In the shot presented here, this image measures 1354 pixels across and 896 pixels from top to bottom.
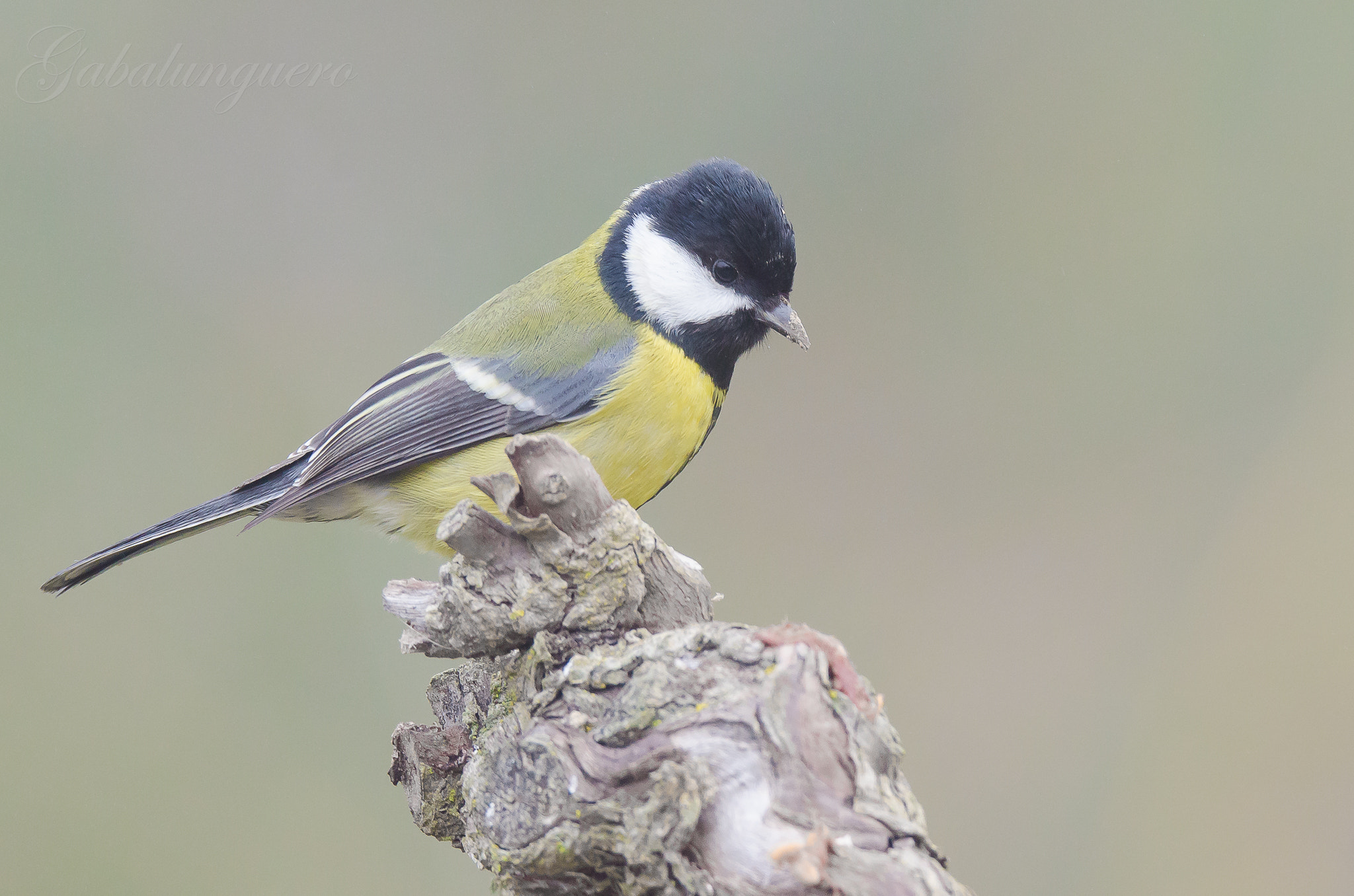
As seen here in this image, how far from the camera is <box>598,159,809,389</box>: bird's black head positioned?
2.32 metres

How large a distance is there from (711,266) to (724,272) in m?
0.03

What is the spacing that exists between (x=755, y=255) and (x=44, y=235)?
240 cm

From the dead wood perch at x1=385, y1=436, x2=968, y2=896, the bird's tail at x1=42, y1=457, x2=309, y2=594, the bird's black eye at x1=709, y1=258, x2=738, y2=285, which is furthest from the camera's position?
the bird's black eye at x1=709, y1=258, x2=738, y2=285

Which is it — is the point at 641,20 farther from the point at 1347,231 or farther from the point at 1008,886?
the point at 1008,886

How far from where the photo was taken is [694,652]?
4.46 ft

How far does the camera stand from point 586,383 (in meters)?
2.34

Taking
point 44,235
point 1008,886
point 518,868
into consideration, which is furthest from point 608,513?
point 44,235

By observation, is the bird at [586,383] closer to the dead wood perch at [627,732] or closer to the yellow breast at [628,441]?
the yellow breast at [628,441]

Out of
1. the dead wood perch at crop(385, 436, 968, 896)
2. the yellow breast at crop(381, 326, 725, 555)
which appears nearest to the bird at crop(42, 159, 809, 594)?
the yellow breast at crop(381, 326, 725, 555)

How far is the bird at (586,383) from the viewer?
7.61ft

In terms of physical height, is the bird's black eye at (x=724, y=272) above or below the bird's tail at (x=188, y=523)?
above

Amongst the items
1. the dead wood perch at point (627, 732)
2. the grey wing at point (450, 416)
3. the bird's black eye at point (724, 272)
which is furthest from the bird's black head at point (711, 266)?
the dead wood perch at point (627, 732)

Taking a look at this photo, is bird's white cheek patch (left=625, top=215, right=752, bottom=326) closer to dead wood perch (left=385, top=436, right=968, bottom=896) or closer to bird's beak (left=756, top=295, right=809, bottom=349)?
bird's beak (left=756, top=295, right=809, bottom=349)

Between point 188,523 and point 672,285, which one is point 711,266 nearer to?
point 672,285
